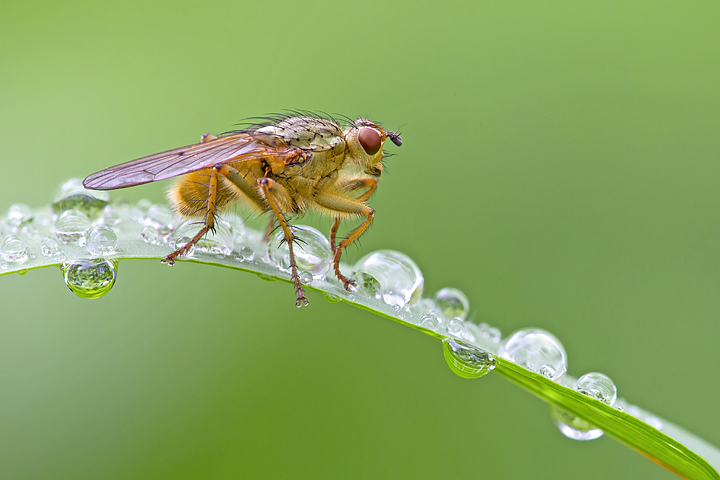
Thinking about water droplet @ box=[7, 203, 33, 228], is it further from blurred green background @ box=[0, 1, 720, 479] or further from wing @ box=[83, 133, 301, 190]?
blurred green background @ box=[0, 1, 720, 479]

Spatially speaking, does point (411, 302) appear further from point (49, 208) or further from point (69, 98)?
point (69, 98)

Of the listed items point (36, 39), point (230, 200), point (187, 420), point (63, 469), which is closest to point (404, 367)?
point (187, 420)

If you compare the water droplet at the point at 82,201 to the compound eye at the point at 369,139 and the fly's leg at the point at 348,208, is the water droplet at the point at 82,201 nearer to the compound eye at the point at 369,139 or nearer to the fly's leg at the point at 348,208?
the fly's leg at the point at 348,208

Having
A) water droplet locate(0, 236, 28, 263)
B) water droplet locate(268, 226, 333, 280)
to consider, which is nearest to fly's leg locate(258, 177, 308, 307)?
water droplet locate(268, 226, 333, 280)

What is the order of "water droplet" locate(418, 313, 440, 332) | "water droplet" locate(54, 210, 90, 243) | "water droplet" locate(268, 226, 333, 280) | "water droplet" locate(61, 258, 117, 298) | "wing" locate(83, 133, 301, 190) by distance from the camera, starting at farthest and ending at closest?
"wing" locate(83, 133, 301, 190) < "water droplet" locate(268, 226, 333, 280) < "water droplet" locate(54, 210, 90, 243) < "water droplet" locate(61, 258, 117, 298) < "water droplet" locate(418, 313, 440, 332)

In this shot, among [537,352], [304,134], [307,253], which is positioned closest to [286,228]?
[307,253]

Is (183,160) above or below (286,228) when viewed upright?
above

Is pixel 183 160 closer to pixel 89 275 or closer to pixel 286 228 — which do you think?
pixel 286 228
